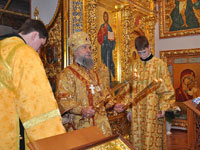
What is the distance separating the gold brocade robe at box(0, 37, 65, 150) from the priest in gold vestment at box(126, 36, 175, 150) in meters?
2.09

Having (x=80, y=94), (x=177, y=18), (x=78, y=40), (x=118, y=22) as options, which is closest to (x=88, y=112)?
(x=80, y=94)

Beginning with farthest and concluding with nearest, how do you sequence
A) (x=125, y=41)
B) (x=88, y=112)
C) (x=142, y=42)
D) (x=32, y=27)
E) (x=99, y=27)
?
(x=125, y=41), (x=99, y=27), (x=142, y=42), (x=88, y=112), (x=32, y=27)

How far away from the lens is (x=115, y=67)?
4984 mm

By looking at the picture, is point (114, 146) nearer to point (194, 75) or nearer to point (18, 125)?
point (18, 125)

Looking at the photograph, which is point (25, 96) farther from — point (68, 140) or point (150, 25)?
point (150, 25)

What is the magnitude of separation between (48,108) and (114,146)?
56 cm

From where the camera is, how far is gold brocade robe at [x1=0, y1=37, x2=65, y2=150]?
4.42 ft

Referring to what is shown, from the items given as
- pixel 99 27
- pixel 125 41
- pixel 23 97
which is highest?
pixel 99 27

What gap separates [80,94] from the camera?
2.58m

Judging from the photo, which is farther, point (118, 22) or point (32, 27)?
point (118, 22)

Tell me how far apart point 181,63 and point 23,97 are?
6.16 metres

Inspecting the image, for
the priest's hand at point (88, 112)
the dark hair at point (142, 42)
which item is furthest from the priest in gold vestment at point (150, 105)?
the priest's hand at point (88, 112)

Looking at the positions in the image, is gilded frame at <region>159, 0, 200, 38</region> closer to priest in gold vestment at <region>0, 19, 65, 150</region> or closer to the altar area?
the altar area

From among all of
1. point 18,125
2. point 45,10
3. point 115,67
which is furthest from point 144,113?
point 45,10
